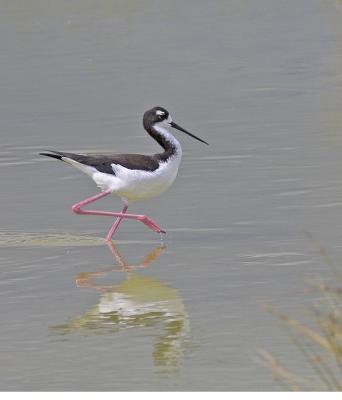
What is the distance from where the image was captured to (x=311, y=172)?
1246 cm

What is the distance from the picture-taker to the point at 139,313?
8.77 metres

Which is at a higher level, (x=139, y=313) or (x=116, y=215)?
(x=139, y=313)

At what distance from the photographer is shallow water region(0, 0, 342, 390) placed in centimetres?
787

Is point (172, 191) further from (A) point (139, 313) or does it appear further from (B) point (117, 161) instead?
(A) point (139, 313)

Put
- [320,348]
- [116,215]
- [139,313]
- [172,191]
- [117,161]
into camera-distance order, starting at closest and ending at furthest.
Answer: [320,348], [139,313], [117,161], [116,215], [172,191]

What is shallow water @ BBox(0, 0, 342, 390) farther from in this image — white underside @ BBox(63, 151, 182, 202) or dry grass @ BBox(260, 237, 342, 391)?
white underside @ BBox(63, 151, 182, 202)

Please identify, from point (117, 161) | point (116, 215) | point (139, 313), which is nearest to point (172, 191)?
point (116, 215)

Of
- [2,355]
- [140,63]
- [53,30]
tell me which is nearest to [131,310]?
[2,355]

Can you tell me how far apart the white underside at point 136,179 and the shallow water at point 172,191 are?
0.34 metres

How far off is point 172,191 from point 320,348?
5.09 m

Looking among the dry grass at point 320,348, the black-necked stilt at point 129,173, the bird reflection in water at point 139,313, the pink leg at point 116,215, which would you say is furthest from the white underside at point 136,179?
the dry grass at point 320,348

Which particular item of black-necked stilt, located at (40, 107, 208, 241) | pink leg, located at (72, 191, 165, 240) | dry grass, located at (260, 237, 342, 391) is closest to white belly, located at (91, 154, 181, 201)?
black-necked stilt, located at (40, 107, 208, 241)

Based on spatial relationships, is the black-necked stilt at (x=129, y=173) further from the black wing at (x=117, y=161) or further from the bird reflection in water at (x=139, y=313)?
the bird reflection in water at (x=139, y=313)

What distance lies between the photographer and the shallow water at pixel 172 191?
7.87 meters
